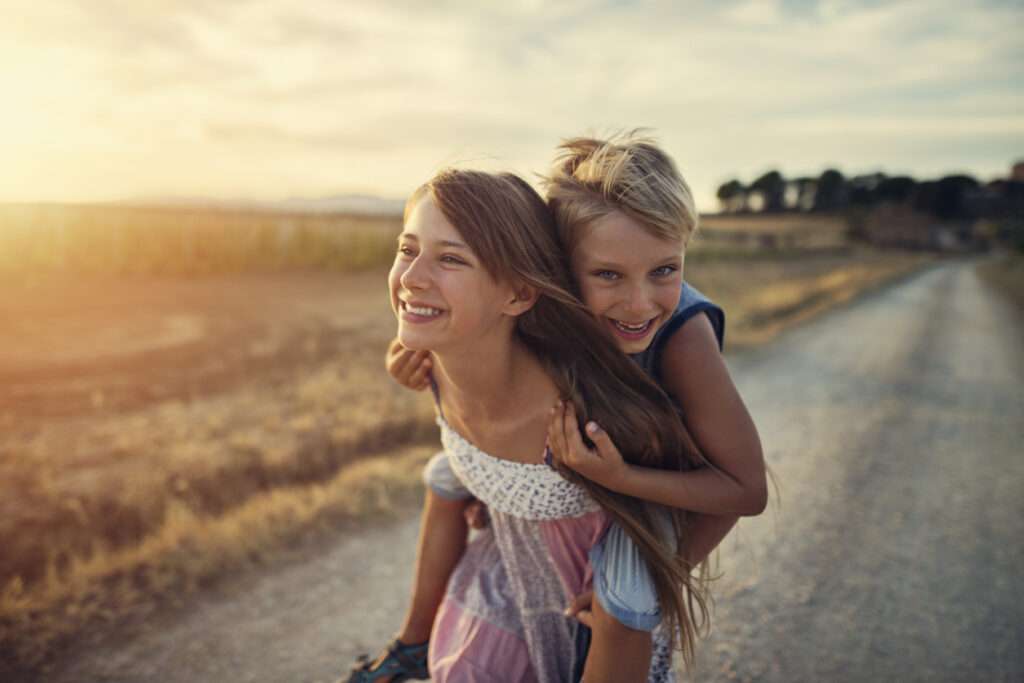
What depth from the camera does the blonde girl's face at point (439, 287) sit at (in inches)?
57.9

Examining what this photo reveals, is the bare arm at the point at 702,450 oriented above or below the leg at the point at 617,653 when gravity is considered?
above

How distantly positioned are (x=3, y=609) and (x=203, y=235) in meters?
17.8

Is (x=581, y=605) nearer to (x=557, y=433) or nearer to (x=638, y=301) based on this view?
(x=557, y=433)

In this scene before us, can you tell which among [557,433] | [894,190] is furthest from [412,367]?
[894,190]

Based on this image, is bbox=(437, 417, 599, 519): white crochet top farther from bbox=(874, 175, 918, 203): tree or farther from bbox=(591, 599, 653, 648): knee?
bbox=(874, 175, 918, 203): tree

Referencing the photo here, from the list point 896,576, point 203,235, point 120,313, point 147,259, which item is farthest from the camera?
point 203,235

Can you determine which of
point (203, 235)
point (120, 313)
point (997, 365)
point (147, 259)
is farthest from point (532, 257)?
point (203, 235)

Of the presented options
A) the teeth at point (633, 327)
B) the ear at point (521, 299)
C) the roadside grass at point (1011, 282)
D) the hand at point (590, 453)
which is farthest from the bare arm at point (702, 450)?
the roadside grass at point (1011, 282)

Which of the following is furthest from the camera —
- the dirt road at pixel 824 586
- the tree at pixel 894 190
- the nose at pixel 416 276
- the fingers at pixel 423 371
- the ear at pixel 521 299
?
the tree at pixel 894 190

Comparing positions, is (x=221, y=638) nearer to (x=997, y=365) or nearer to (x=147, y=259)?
(x=997, y=365)

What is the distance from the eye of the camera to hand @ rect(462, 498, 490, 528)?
2010 millimetres

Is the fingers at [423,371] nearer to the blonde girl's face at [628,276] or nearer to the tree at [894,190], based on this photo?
the blonde girl's face at [628,276]

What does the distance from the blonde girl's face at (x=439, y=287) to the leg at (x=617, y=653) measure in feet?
2.81

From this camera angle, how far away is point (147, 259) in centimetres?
1564
